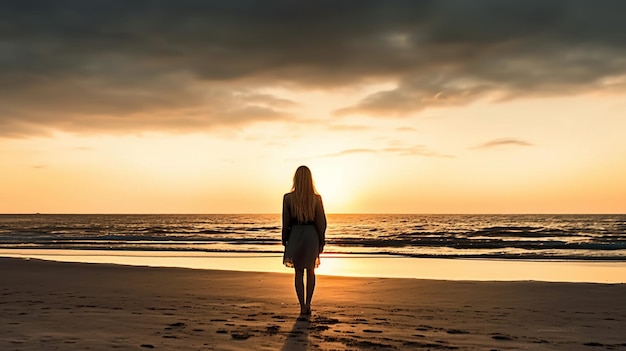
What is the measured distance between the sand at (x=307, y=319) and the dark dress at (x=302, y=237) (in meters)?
0.76

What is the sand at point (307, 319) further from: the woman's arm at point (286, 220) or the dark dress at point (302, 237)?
the woman's arm at point (286, 220)

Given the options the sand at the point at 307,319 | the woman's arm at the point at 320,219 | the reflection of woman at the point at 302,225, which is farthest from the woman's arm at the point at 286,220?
the sand at the point at 307,319

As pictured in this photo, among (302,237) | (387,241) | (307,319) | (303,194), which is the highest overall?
(303,194)

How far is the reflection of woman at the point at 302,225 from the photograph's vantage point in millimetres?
8047

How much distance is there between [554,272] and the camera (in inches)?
719

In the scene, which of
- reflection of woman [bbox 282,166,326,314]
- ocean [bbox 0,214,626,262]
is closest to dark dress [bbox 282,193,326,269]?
reflection of woman [bbox 282,166,326,314]

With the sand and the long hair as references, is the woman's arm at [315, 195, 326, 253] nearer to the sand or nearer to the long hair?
the long hair

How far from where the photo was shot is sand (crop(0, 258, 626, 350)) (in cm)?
632

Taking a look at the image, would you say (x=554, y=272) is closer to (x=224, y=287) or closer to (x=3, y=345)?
(x=224, y=287)

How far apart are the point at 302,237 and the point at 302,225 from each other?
0.54ft

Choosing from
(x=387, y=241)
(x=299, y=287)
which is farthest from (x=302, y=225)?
(x=387, y=241)

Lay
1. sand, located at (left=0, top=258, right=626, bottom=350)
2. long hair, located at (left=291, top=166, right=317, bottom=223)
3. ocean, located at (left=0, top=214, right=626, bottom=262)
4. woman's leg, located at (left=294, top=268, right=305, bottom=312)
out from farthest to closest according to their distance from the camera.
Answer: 1. ocean, located at (left=0, top=214, right=626, bottom=262)
2. woman's leg, located at (left=294, top=268, right=305, bottom=312)
3. long hair, located at (left=291, top=166, right=317, bottom=223)
4. sand, located at (left=0, top=258, right=626, bottom=350)

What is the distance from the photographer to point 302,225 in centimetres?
820

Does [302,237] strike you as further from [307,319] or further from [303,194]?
[307,319]
